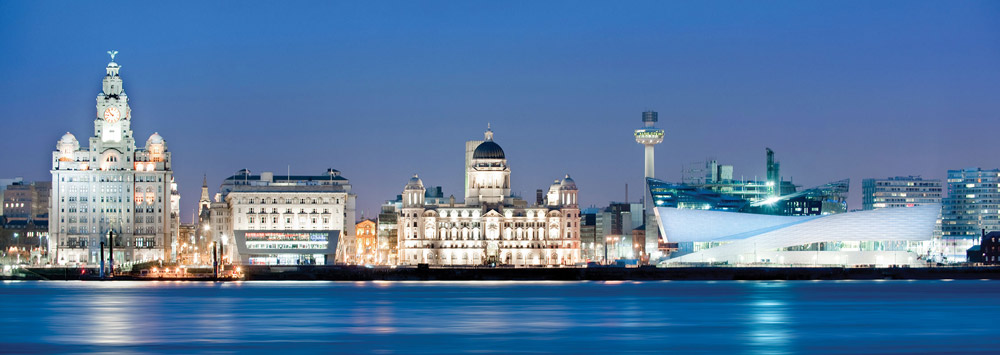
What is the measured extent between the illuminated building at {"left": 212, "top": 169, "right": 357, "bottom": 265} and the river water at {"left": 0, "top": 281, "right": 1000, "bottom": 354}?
55088mm

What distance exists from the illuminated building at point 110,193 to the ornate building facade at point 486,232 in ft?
100

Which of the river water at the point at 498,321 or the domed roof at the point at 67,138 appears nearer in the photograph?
the river water at the point at 498,321

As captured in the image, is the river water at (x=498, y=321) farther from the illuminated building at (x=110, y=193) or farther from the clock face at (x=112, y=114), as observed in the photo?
the clock face at (x=112, y=114)

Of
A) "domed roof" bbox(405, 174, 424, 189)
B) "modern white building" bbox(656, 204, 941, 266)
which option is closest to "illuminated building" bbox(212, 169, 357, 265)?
"domed roof" bbox(405, 174, 424, 189)

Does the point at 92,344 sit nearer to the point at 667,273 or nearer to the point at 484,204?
the point at 667,273

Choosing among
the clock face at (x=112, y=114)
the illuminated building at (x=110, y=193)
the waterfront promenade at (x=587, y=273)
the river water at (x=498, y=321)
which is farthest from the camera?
the clock face at (x=112, y=114)

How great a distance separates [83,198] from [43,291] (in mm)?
67059

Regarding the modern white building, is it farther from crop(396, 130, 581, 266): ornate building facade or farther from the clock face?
the clock face

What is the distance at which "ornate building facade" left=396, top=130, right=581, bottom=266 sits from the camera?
184 m

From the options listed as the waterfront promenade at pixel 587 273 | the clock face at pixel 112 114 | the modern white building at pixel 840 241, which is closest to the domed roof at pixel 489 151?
the modern white building at pixel 840 241

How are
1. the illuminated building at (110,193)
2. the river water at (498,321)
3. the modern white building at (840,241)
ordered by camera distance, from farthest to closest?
1. the illuminated building at (110,193)
2. the modern white building at (840,241)
3. the river water at (498,321)

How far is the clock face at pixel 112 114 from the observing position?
608 feet

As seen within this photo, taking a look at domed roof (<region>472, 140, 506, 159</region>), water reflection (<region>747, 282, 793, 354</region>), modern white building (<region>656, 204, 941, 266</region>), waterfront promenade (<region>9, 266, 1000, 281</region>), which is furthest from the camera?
domed roof (<region>472, 140, 506, 159</region>)

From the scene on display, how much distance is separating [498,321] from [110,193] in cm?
11837
